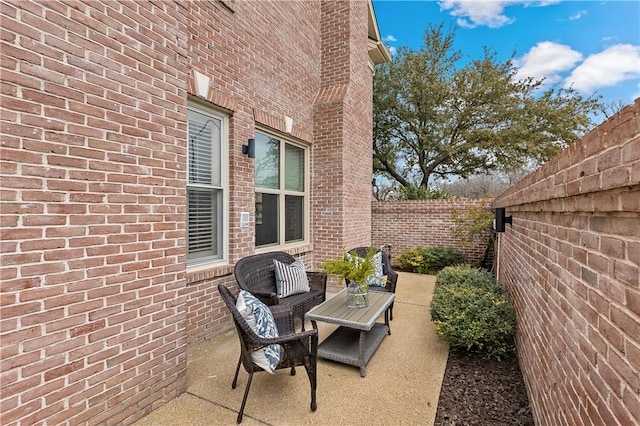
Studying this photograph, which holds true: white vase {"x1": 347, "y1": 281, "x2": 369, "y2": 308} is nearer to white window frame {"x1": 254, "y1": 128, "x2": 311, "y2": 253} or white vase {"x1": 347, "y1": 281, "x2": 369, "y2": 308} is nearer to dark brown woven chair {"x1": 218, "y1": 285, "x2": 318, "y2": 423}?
dark brown woven chair {"x1": 218, "y1": 285, "x2": 318, "y2": 423}

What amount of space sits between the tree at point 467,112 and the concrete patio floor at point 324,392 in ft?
36.8

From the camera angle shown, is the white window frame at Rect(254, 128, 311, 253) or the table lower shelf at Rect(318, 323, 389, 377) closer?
the table lower shelf at Rect(318, 323, 389, 377)

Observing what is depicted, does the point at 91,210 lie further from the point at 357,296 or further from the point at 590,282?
the point at 590,282

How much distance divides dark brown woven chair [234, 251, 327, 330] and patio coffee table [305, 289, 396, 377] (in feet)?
1.50

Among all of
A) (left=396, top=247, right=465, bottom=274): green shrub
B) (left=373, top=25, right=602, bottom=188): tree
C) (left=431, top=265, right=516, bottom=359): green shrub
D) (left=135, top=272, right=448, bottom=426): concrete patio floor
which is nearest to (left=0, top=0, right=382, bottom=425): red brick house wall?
(left=135, top=272, right=448, bottom=426): concrete patio floor

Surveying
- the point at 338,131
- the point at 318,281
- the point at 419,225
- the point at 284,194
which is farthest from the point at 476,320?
the point at 419,225

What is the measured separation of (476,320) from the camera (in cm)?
328

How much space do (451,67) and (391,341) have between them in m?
13.0

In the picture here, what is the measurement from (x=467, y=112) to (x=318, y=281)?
36.6 feet

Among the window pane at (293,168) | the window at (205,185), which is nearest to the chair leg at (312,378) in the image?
the window at (205,185)

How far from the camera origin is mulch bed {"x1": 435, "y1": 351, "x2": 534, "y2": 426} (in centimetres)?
244

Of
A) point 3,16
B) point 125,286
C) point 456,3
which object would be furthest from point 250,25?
point 456,3

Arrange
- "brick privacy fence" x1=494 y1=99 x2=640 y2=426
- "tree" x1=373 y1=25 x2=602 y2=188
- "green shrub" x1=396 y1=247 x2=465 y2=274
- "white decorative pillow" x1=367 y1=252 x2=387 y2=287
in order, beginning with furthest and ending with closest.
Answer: "tree" x1=373 y1=25 x2=602 y2=188, "green shrub" x1=396 y1=247 x2=465 y2=274, "white decorative pillow" x1=367 y1=252 x2=387 y2=287, "brick privacy fence" x1=494 y1=99 x2=640 y2=426

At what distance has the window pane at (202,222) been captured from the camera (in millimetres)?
3934
